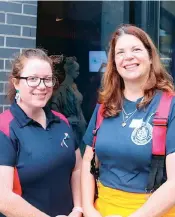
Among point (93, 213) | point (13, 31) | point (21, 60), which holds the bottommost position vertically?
point (93, 213)

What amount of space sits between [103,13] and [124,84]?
8.00ft

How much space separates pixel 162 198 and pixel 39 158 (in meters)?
0.73

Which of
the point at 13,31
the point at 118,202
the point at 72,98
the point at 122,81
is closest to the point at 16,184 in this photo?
the point at 118,202

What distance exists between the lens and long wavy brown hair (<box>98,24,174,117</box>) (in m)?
2.48

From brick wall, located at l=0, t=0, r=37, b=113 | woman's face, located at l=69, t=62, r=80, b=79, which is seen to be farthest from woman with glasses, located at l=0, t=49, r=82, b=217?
woman's face, located at l=69, t=62, r=80, b=79

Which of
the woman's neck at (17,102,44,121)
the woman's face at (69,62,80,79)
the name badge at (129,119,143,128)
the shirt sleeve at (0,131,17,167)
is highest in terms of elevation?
the woman's face at (69,62,80,79)

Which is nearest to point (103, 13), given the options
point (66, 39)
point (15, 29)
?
point (66, 39)

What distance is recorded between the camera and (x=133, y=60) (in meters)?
2.48

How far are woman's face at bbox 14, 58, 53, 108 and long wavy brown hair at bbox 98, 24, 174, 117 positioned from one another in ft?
1.30

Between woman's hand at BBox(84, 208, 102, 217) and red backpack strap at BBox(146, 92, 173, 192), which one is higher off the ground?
red backpack strap at BBox(146, 92, 173, 192)

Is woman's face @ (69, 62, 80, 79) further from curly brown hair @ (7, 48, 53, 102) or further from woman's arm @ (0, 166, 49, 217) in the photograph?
woman's arm @ (0, 166, 49, 217)

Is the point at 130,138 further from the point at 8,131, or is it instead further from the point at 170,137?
the point at 8,131

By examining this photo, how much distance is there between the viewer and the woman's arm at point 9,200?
2.33 m

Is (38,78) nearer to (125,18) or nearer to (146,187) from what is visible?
(146,187)
